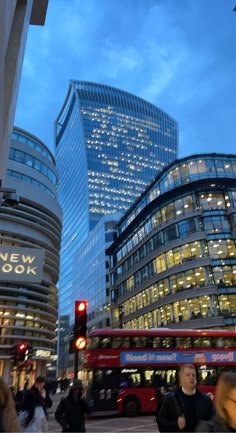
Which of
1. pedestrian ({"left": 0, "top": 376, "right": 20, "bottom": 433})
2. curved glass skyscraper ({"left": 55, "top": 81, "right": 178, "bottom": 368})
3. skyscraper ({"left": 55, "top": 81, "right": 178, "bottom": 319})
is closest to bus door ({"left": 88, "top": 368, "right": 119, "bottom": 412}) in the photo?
pedestrian ({"left": 0, "top": 376, "right": 20, "bottom": 433})

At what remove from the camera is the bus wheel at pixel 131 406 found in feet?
62.8

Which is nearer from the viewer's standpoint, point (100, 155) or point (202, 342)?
point (202, 342)

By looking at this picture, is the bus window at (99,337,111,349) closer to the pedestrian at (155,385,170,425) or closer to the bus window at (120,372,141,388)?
the bus window at (120,372,141,388)

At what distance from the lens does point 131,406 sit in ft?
63.2

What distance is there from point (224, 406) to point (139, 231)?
59523mm

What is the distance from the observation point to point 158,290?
50.9 metres

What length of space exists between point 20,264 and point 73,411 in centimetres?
274

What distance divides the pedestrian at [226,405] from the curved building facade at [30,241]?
131 feet

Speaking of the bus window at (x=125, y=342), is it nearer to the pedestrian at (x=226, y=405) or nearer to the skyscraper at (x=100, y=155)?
the pedestrian at (x=226, y=405)

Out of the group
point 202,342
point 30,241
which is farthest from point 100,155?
point 202,342

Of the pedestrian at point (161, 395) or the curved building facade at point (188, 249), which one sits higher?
the curved building facade at point (188, 249)

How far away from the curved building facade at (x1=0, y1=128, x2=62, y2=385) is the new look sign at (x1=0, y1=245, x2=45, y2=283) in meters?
36.3

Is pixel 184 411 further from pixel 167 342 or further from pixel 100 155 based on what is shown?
pixel 100 155

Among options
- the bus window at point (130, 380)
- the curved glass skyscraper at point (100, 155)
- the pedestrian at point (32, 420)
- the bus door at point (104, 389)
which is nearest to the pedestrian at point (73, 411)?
the pedestrian at point (32, 420)
